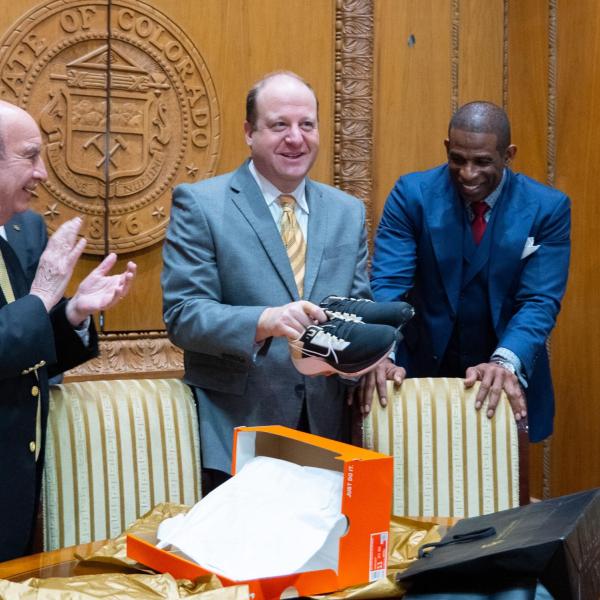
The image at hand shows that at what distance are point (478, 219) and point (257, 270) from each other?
38.1 inches

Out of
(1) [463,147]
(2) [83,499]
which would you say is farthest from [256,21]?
(2) [83,499]

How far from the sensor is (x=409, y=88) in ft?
13.7

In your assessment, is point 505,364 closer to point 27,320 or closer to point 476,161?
point 476,161

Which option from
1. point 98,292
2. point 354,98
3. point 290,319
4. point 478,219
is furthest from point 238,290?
point 354,98

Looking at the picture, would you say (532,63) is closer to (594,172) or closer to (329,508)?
(594,172)

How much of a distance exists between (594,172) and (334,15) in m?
1.17

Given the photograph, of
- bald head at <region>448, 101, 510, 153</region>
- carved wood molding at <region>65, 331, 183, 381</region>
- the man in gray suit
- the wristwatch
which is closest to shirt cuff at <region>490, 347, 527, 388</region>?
the wristwatch

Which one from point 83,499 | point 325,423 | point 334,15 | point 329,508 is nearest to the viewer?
point 329,508

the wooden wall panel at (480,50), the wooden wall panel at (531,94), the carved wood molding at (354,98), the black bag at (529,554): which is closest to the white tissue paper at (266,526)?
the black bag at (529,554)

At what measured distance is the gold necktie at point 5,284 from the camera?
209 centimetres

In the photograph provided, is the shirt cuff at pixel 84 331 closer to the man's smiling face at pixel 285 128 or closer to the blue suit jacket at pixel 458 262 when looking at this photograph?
the man's smiling face at pixel 285 128

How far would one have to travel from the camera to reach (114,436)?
2352 mm

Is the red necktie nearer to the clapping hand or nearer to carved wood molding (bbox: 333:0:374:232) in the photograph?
carved wood molding (bbox: 333:0:374:232)

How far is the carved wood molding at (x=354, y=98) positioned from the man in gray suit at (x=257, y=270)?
146cm
